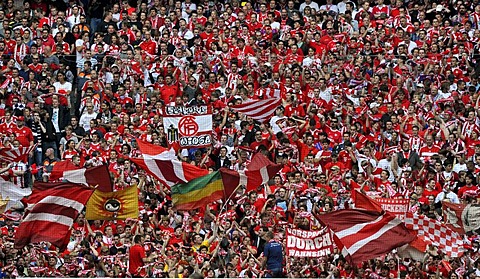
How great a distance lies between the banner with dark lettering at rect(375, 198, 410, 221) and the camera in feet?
87.7

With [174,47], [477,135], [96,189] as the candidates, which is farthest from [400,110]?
[96,189]

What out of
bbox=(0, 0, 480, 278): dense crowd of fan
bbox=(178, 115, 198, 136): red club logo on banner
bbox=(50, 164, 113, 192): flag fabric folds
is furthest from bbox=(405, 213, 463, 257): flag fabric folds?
bbox=(178, 115, 198, 136): red club logo on banner

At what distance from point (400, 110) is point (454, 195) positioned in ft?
9.38

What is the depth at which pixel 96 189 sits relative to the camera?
26.7 m

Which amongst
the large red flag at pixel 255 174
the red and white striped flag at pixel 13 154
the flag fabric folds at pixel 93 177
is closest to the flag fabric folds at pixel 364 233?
the large red flag at pixel 255 174

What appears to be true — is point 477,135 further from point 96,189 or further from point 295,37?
point 96,189

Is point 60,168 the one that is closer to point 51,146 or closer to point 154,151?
point 51,146

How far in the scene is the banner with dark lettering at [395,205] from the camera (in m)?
26.7

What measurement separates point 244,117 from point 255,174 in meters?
3.55

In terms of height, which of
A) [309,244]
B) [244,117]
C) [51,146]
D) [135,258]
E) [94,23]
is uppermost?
[94,23]

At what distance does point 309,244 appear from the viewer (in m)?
26.3

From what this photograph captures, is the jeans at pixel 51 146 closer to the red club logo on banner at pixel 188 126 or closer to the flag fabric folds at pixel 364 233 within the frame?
the red club logo on banner at pixel 188 126

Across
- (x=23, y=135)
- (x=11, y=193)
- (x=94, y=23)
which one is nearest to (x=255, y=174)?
(x=11, y=193)

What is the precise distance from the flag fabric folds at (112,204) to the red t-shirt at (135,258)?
22.7 inches
